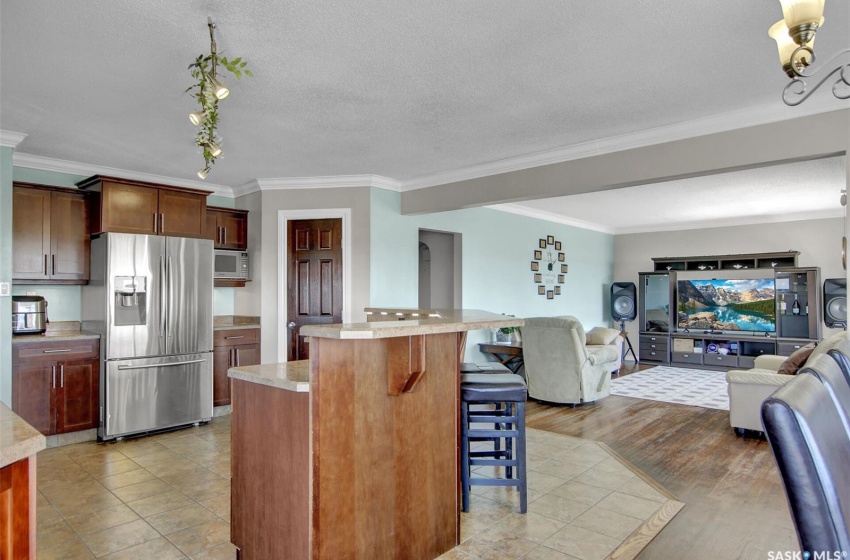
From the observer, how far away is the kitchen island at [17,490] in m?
1.14

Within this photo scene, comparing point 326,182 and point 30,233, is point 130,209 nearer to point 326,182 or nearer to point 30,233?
point 30,233

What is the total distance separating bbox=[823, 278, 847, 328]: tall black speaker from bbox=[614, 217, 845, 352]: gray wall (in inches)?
6.3

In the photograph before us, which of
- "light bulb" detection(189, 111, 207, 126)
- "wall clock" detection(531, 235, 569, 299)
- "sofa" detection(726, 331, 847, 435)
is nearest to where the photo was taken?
"light bulb" detection(189, 111, 207, 126)

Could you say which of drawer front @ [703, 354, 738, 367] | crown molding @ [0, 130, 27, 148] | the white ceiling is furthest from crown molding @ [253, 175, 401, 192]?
drawer front @ [703, 354, 738, 367]

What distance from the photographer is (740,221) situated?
8320 mm

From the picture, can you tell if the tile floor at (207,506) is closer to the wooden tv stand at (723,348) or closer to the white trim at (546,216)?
the white trim at (546,216)

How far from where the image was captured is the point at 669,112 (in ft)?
10.9

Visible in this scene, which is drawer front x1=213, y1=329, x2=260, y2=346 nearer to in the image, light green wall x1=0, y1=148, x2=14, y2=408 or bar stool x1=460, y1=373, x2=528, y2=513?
light green wall x1=0, y1=148, x2=14, y2=408

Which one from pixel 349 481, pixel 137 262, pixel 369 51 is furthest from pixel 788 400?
pixel 137 262

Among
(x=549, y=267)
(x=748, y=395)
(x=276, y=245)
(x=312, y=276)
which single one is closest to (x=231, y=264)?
(x=276, y=245)

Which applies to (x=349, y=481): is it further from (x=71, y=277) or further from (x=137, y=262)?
(x=71, y=277)

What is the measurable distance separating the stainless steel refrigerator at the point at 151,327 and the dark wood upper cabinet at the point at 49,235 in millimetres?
170

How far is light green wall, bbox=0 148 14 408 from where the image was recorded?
377cm

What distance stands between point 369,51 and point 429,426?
74.5 inches
